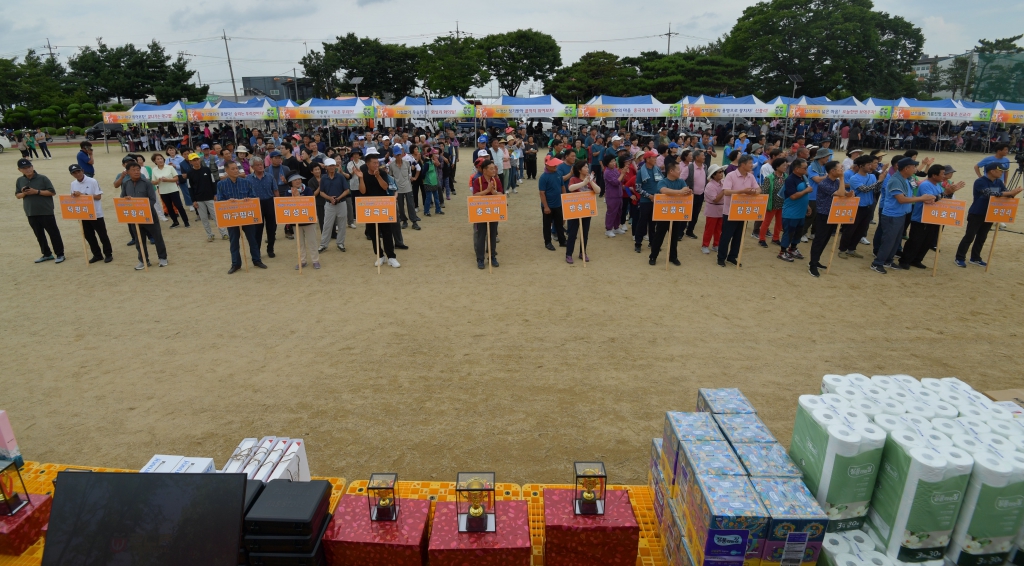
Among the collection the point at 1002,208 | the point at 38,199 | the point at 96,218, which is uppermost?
the point at 38,199

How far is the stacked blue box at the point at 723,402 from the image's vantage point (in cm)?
306

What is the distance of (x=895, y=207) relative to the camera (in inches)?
332

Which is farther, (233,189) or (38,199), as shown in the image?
(38,199)

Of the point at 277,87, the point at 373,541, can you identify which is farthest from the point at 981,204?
the point at 277,87

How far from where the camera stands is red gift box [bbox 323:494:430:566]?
2.46 metres

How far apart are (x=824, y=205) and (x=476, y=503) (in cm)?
837

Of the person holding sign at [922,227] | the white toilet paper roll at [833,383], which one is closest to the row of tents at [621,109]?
the person holding sign at [922,227]

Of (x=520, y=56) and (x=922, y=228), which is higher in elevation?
(x=520, y=56)

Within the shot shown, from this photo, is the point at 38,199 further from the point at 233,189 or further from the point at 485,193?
the point at 485,193

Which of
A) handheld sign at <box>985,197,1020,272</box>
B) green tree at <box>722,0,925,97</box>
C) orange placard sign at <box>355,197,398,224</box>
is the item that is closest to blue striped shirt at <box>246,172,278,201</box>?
orange placard sign at <box>355,197,398,224</box>

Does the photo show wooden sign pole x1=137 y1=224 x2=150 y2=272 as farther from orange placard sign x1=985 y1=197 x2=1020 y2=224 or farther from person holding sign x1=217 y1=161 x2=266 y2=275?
orange placard sign x1=985 y1=197 x2=1020 y2=224

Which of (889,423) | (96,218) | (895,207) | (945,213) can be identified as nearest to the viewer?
(889,423)

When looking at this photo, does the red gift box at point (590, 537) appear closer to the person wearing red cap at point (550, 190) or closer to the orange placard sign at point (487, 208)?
the orange placard sign at point (487, 208)

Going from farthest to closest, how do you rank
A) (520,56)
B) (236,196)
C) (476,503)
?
(520,56)
(236,196)
(476,503)
